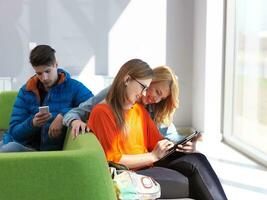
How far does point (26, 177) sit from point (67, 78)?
4.18 ft

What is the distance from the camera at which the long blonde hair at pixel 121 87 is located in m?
2.49

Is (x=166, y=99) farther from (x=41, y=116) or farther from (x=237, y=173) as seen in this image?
(x=237, y=173)

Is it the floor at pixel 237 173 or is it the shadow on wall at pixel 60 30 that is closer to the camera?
the floor at pixel 237 173

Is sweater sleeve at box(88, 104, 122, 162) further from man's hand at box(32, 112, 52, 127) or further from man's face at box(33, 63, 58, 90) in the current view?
man's face at box(33, 63, 58, 90)

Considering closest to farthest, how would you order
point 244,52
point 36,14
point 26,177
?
point 26,177 < point 244,52 < point 36,14

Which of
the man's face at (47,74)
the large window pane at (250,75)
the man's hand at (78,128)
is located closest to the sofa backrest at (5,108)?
the man's face at (47,74)

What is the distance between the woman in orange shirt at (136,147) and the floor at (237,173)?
1117 mm

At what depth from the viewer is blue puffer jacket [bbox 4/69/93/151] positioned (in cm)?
297

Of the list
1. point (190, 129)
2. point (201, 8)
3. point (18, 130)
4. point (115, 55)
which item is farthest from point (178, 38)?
point (18, 130)

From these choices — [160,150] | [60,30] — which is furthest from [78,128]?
[60,30]

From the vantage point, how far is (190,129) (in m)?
6.08

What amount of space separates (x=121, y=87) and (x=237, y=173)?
215 cm

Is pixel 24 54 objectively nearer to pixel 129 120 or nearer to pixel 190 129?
pixel 190 129

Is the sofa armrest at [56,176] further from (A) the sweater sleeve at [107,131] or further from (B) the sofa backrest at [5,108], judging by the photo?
(B) the sofa backrest at [5,108]
